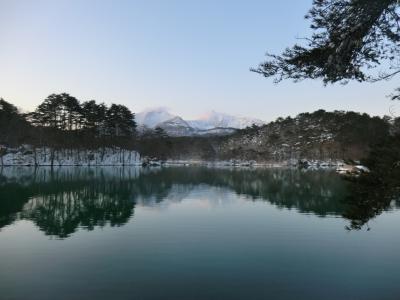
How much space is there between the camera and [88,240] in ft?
62.6

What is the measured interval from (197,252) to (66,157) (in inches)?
3736

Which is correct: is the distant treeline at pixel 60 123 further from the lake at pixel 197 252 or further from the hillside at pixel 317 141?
the lake at pixel 197 252

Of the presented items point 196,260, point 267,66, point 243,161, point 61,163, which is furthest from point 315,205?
point 243,161

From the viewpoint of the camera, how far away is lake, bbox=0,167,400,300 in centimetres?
1198

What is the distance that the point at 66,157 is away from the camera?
105 meters

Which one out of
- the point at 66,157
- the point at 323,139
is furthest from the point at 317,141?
the point at 66,157

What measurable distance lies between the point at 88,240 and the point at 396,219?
2056 cm

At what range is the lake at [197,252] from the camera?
39.3 feet

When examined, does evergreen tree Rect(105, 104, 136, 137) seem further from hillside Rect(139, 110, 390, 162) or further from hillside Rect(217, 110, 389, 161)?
hillside Rect(217, 110, 389, 161)

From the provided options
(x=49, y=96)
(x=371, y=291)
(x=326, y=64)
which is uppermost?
(x=49, y=96)

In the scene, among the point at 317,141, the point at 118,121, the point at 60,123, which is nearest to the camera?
the point at 60,123

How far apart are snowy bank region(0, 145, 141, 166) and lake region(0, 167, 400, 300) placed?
234 ft

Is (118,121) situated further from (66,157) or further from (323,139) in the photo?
(323,139)

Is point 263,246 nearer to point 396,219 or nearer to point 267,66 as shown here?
point 267,66
